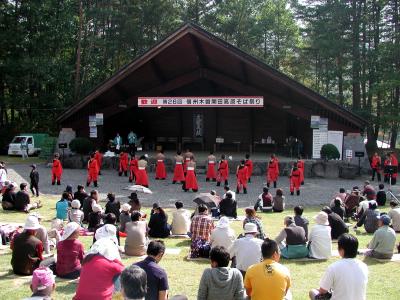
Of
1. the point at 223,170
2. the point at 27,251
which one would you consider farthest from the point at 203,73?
the point at 27,251

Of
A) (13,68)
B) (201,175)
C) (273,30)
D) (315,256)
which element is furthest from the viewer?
(273,30)

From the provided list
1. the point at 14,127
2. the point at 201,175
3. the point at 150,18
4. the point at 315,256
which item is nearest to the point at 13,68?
the point at 14,127

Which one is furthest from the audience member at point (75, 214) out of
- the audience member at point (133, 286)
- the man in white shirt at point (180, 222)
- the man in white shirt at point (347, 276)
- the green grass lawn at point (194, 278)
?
the man in white shirt at point (347, 276)

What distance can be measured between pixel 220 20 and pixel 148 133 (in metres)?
14.9

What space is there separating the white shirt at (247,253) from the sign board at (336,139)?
57.8 ft

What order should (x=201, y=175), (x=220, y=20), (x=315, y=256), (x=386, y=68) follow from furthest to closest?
1. (x=220, y=20)
2. (x=386, y=68)
3. (x=201, y=175)
4. (x=315, y=256)

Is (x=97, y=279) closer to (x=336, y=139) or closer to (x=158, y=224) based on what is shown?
(x=158, y=224)

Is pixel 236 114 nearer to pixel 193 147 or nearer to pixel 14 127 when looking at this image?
pixel 193 147

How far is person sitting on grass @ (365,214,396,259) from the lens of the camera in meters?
8.62

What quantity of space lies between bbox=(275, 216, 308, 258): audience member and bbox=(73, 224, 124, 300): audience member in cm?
378

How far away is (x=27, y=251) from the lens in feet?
24.4

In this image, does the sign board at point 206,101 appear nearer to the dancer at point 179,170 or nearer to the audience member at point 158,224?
the dancer at point 179,170

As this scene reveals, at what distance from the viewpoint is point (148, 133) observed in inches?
1168

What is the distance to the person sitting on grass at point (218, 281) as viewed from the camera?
4793 mm
